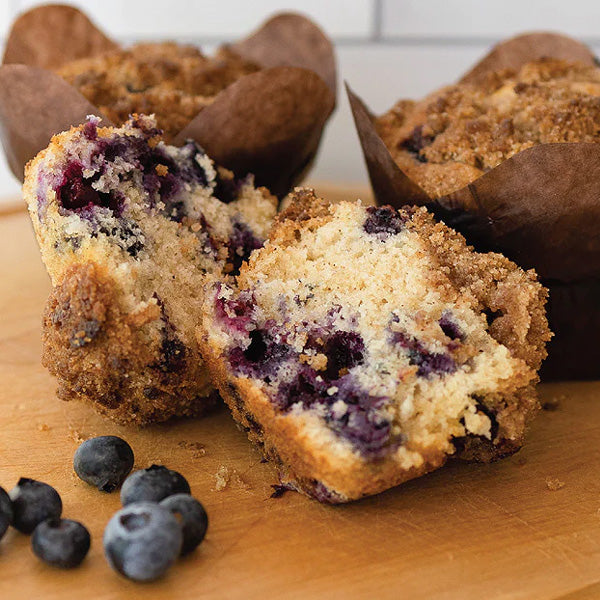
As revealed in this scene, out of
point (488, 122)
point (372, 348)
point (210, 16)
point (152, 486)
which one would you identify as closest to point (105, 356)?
point (152, 486)

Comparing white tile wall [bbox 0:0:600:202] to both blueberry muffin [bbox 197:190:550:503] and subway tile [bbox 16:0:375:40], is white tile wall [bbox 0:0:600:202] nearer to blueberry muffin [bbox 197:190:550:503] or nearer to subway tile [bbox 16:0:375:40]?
subway tile [bbox 16:0:375:40]

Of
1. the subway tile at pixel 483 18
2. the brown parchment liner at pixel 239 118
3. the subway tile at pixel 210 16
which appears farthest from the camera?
the subway tile at pixel 210 16

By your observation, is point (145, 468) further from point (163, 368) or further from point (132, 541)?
point (132, 541)

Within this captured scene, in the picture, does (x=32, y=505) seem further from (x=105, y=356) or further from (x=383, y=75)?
(x=383, y=75)

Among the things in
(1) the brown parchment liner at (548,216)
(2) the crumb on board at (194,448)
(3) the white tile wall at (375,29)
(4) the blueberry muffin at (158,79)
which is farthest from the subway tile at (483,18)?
(2) the crumb on board at (194,448)

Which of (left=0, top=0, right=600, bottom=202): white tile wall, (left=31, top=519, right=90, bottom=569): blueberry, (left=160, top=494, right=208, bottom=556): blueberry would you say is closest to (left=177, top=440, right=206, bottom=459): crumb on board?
(left=160, top=494, right=208, bottom=556): blueberry

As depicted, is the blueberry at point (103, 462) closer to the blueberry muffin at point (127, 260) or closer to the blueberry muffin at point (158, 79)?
the blueberry muffin at point (127, 260)

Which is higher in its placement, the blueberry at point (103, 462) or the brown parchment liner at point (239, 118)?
the brown parchment liner at point (239, 118)
